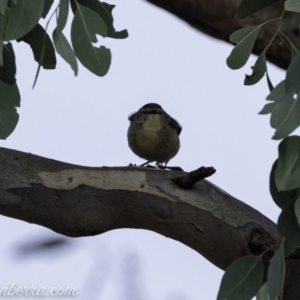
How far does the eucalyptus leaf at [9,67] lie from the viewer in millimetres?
2004

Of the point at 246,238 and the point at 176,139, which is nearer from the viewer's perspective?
the point at 246,238

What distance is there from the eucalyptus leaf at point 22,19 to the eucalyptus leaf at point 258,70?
0.67 m

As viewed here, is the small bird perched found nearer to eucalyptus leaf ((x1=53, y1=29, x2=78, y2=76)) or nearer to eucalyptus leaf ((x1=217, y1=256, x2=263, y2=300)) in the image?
eucalyptus leaf ((x1=217, y1=256, x2=263, y2=300))

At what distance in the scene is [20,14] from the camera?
1.62 metres

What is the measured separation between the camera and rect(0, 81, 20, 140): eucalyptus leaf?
2018 millimetres

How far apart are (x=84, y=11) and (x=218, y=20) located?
2.17 meters

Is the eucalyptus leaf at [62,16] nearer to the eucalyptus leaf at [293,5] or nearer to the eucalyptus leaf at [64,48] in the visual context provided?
the eucalyptus leaf at [64,48]

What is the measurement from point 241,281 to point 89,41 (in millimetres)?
682

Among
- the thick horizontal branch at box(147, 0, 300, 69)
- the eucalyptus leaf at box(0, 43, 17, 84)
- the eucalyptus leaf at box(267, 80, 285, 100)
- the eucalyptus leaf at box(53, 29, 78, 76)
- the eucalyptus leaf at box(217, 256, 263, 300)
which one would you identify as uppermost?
the thick horizontal branch at box(147, 0, 300, 69)

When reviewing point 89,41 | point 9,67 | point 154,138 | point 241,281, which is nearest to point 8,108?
point 9,67

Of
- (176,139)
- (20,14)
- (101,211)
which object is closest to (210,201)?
(101,211)

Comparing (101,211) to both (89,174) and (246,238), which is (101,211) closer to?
(89,174)

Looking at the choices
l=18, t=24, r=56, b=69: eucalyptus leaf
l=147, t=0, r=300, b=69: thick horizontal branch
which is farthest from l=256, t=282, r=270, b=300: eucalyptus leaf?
l=147, t=0, r=300, b=69: thick horizontal branch

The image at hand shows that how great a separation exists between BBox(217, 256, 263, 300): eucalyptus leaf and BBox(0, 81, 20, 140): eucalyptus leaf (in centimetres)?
68
